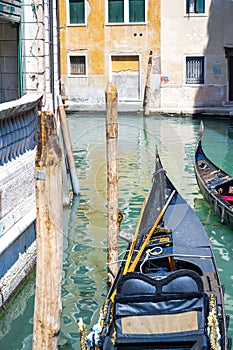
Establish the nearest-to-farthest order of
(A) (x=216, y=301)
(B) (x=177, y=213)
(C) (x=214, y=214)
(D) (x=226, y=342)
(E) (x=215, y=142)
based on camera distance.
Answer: (D) (x=226, y=342)
(A) (x=216, y=301)
(B) (x=177, y=213)
(C) (x=214, y=214)
(E) (x=215, y=142)

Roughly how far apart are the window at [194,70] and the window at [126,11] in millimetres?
1301

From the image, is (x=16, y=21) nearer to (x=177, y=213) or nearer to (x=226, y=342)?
(x=177, y=213)

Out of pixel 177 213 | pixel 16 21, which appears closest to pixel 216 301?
pixel 177 213

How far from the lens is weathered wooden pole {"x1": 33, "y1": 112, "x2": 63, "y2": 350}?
2264 millimetres

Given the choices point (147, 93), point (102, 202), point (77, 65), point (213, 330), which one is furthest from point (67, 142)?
point (77, 65)

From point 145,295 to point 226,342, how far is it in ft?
1.28

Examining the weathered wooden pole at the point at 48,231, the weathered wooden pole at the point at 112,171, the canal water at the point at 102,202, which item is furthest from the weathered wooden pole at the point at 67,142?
the weathered wooden pole at the point at 48,231

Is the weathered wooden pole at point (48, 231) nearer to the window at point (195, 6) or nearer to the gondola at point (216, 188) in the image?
the gondola at point (216, 188)

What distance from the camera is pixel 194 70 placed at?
1407 cm

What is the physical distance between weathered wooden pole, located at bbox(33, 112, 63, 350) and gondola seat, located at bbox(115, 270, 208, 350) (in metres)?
0.52

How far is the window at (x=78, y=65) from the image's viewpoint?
568 inches

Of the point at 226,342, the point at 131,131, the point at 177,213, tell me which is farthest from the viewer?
the point at 131,131

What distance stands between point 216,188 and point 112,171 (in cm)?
243

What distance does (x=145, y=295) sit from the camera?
290 centimetres
